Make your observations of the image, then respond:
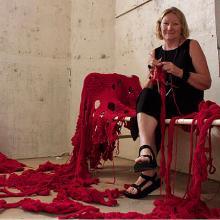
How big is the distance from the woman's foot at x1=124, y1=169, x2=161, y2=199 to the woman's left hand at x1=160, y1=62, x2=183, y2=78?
1.72 ft

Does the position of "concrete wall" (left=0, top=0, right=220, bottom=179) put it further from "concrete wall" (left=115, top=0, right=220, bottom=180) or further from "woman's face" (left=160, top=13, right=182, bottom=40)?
"woman's face" (left=160, top=13, right=182, bottom=40)

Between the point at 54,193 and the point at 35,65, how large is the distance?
1.61 meters

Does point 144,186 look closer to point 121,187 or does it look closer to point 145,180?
point 145,180

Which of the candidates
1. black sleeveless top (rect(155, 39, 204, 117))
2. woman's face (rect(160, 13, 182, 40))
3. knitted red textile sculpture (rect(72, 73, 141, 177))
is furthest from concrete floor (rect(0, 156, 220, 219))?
woman's face (rect(160, 13, 182, 40))

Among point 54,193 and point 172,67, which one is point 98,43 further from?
point 54,193

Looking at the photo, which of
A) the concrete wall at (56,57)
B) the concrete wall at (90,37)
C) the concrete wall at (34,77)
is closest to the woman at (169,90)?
the concrete wall at (56,57)

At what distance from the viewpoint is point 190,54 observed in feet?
6.21

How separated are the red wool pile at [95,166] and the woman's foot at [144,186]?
7 centimetres

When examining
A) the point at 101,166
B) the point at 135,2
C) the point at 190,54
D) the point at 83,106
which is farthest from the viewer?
the point at 135,2

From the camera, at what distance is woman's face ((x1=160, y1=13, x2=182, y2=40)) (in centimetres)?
195

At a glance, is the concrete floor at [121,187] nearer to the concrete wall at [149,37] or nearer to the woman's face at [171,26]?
the concrete wall at [149,37]

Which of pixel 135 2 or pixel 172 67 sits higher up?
pixel 135 2

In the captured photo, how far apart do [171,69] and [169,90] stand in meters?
0.19

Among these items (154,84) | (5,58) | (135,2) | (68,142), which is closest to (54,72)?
(5,58)
